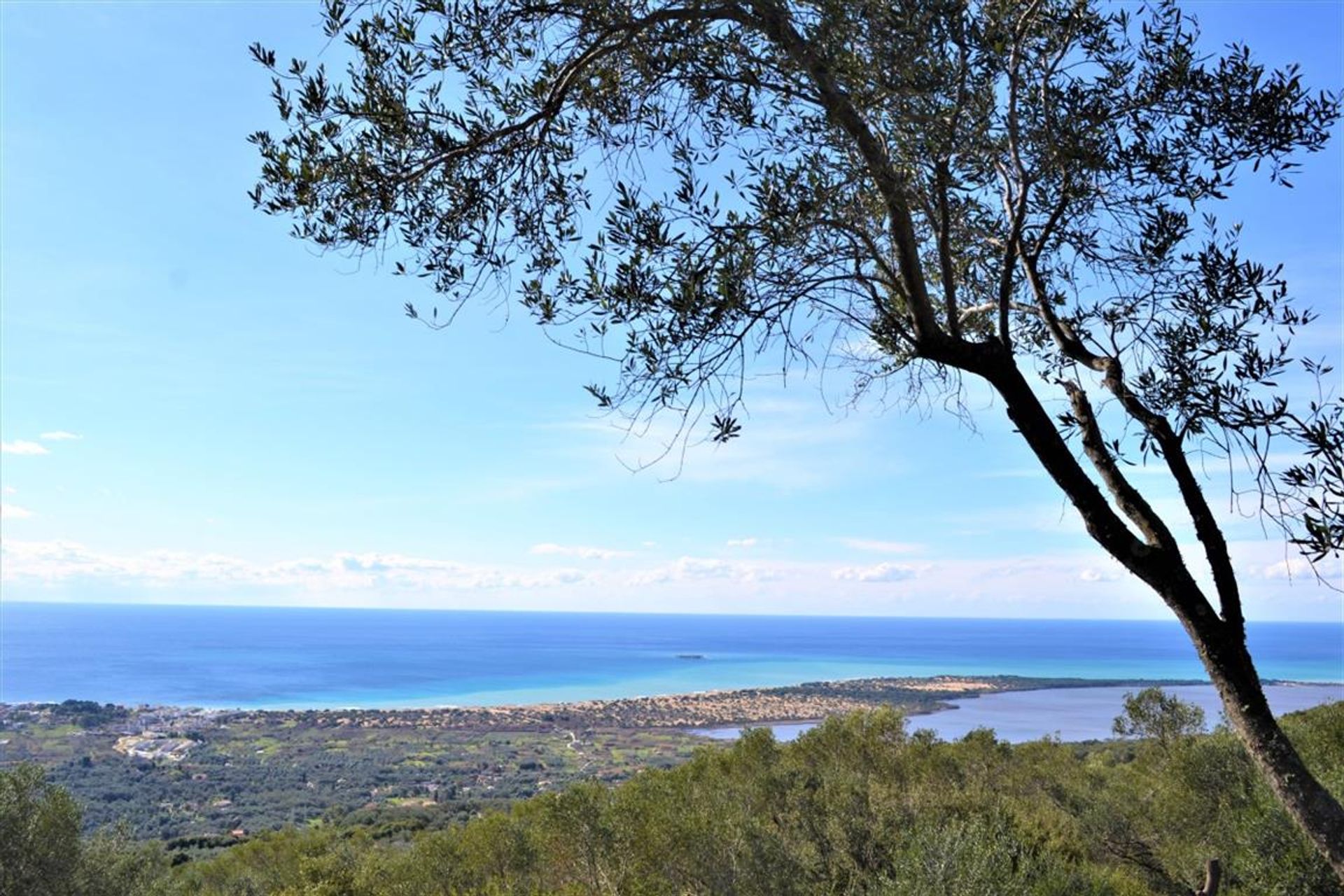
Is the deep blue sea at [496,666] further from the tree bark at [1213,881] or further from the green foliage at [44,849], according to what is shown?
the tree bark at [1213,881]

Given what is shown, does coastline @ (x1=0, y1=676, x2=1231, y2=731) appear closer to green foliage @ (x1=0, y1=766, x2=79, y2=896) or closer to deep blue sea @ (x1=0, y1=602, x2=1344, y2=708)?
deep blue sea @ (x1=0, y1=602, x2=1344, y2=708)

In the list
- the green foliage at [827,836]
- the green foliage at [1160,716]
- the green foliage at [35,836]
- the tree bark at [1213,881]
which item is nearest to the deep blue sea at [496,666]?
the green foliage at [1160,716]

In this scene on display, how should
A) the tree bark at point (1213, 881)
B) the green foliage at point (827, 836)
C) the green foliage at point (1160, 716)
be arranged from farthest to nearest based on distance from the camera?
the green foliage at point (1160, 716) → the green foliage at point (827, 836) → the tree bark at point (1213, 881)

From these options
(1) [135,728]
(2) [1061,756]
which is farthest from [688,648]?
(2) [1061,756]

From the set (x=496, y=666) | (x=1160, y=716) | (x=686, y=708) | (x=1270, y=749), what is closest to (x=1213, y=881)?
(x=1270, y=749)

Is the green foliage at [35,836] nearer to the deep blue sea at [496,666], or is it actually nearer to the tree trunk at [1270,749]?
the tree trunk at [1270,749]

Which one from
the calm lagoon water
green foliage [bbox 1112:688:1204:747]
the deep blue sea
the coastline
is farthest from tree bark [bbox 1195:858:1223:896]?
the deep blue sea

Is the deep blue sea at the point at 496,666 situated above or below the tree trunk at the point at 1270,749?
below

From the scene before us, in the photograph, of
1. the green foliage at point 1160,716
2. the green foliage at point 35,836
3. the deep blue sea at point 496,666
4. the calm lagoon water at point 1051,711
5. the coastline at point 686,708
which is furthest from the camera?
the deep blue sea at point 496,666

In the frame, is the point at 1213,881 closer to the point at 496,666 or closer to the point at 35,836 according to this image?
the point at 35,836

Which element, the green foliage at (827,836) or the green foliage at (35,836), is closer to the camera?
the green foliage at (827,836)

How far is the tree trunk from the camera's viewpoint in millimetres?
2787

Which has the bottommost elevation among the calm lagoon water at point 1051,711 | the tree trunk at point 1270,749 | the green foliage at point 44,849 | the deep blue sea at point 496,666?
the deep blue sea at point 496,666

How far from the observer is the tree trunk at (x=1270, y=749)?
110 inches
